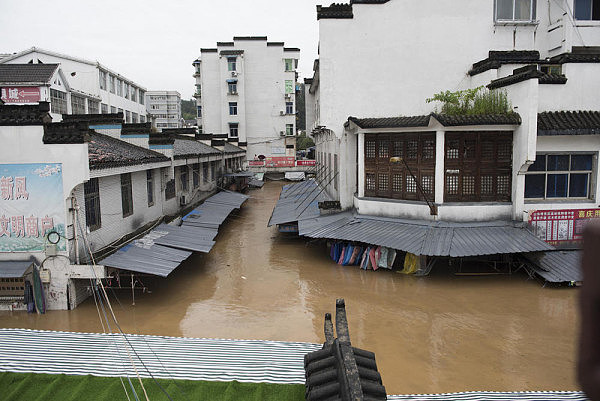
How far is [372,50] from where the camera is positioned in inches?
762

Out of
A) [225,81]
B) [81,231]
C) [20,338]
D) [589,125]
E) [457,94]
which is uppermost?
[225,81]

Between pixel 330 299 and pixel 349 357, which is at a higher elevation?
pixel 349 357

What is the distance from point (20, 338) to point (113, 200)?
7361mm

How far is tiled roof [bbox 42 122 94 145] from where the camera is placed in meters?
12.2

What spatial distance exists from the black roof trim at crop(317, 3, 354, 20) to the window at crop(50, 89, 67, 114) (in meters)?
23.9

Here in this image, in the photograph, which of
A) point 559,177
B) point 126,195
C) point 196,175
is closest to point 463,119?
point 559,177

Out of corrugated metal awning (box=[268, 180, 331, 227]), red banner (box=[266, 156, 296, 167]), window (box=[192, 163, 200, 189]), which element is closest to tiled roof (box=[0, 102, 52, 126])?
corrugated metal awning (box=[268, 180, 331, 227])

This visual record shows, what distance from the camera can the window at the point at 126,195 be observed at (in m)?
16.0

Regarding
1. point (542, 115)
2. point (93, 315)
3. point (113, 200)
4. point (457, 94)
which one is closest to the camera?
point (93, 315)

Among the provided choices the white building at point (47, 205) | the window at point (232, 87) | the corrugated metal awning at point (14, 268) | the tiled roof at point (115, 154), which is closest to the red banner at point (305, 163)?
the window at point (232, 87)

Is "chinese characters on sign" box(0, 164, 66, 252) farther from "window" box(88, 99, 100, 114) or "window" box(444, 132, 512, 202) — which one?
"window" box(88, 99, 100, 114)

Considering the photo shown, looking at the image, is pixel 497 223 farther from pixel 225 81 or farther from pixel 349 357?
pixel 225 81

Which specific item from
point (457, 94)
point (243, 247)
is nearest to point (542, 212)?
point (457, 94)

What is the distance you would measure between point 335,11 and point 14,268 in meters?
15.2
